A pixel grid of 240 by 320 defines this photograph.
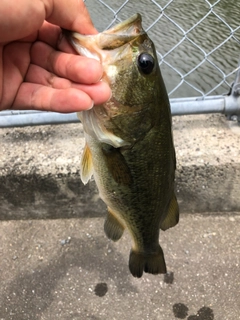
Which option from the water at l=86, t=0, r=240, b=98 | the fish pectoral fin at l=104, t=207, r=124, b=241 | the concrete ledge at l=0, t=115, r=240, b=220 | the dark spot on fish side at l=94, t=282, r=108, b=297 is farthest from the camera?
the water at l=86, t=0, r=240, b=98

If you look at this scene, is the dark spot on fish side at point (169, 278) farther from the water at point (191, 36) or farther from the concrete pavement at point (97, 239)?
the water at point (191, 36)

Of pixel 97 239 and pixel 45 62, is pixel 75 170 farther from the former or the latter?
pixel 45 62

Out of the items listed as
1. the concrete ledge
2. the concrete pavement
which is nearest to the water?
the concrete ledge

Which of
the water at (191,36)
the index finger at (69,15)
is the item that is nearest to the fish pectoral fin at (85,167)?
the index finger at (69,15)

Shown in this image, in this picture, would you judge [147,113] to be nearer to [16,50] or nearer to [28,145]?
[16,50]

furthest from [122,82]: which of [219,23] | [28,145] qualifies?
[219,23]

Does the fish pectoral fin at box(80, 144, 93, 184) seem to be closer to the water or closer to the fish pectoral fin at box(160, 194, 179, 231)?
the fish pectoral fin at box(160, 194, 179, 231)
